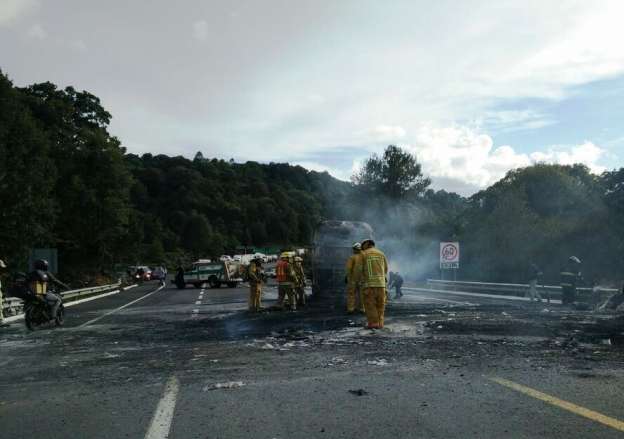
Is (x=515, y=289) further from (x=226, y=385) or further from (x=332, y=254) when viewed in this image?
(x=226, y=385)

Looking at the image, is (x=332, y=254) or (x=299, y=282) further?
(x=332, y=254)

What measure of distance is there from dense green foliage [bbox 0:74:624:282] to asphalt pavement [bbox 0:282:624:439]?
19755 mm

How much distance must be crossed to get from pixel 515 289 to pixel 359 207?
160ft

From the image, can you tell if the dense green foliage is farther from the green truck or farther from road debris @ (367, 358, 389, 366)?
road debris @ (367, 358, 389, 366)

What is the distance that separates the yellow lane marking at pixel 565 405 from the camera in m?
5.62

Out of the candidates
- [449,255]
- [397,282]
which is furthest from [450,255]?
[397,282]

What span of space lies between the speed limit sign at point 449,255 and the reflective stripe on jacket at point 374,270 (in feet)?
62.0

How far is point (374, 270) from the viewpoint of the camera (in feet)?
42.4

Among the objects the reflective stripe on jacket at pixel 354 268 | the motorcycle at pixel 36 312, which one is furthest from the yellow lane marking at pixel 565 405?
the motorcycle at pixel 36 312

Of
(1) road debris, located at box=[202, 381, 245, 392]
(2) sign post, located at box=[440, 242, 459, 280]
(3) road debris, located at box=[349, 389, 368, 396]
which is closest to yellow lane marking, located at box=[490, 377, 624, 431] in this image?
(3) road debris, located at box=[349, 389, 368, 396]

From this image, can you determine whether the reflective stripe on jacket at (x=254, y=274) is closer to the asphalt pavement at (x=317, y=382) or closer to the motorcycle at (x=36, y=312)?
the asphalt pavement at (x=317, y=382)

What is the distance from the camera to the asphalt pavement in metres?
5.66

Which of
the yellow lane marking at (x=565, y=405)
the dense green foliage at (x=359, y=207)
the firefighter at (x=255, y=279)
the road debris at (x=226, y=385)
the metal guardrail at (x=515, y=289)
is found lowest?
the metal guardrail at (x=515, y=289)

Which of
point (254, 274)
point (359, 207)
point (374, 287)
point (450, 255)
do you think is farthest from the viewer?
point (359, 207)
